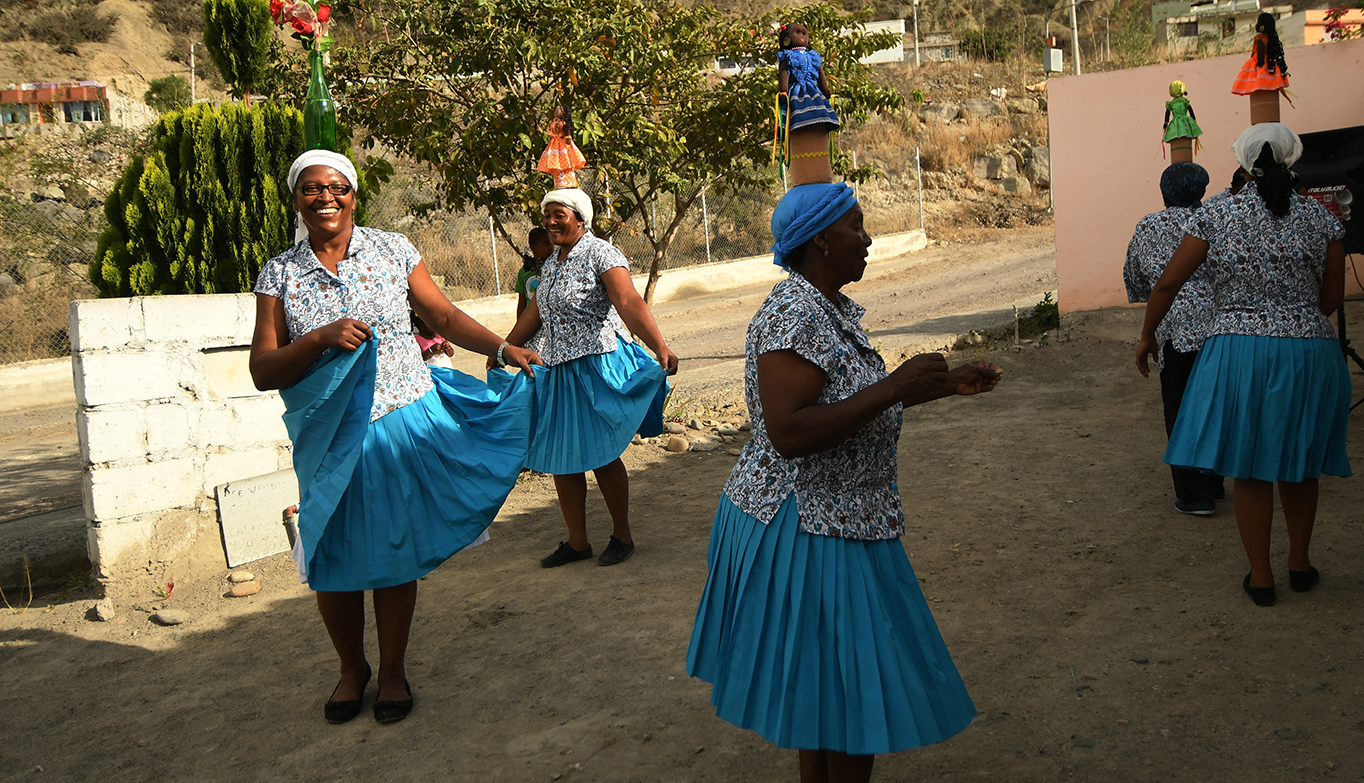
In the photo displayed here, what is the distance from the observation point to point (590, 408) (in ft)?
15.5

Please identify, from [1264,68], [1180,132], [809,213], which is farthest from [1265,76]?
[809,213]

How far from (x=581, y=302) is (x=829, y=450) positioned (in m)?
2.68

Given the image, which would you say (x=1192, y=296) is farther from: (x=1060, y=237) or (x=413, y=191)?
(x=413, y=191)

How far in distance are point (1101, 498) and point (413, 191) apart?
14094mm

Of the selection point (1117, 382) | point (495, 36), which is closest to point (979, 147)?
point (1117, 382)

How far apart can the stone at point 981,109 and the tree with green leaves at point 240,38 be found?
25634 mm

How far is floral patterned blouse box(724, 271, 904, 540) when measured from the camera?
218cm

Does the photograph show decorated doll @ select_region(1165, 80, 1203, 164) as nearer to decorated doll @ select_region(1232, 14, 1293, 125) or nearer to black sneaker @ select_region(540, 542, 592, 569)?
decorated doll @ select_region(1232, 14, 1293, 125)

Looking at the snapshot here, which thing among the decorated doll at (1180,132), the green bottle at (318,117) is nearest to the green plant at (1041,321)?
the decorated doll at (1180,132)

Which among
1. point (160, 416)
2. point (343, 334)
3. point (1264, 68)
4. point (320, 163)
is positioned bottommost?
point (160, 416)

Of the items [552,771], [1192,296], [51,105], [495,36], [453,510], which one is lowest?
[552,771]

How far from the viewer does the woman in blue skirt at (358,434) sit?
3.25 m

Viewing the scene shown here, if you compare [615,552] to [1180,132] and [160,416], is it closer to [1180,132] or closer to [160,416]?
[160,416]

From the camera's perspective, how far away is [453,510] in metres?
3.45
